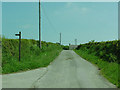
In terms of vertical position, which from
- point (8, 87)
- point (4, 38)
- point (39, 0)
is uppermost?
point (39, 0)

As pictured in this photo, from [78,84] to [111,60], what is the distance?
7464mm

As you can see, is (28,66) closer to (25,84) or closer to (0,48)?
(0,48)

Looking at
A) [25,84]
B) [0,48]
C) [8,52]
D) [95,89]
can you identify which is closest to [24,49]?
[8,52]

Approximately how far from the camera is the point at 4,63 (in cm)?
1155

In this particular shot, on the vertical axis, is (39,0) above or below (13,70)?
above

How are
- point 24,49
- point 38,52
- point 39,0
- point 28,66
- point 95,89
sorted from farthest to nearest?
1. point 39,0
2. point 38,52
3. point 24,49
4. point 28,66
5. point 95,89

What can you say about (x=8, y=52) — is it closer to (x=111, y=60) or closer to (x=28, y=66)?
(x=28, y=66)

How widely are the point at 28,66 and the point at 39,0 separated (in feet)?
44.3

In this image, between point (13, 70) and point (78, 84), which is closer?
point (78, 84)

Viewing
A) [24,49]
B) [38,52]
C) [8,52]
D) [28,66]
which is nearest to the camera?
[28,66]

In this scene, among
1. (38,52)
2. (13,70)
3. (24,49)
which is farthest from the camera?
(38,52)

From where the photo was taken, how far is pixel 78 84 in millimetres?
6781

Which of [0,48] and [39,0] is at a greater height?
[39,0]

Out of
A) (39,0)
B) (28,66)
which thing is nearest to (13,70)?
(28,66)
